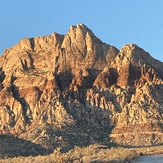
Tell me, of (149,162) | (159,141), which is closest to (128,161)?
(149,162)

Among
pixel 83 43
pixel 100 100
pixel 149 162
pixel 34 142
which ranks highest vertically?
pixel 83 43

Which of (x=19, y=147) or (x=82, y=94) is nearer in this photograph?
(x=19, y=147)

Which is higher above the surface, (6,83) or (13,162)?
(6,83)

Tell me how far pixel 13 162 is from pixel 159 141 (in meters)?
73.4

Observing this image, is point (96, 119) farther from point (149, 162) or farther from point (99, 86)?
point (149, 162)

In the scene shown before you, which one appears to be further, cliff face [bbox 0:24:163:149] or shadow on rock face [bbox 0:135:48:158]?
cliff face [bbox 0:24:163:149]

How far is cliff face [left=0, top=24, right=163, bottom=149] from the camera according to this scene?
163625 mm

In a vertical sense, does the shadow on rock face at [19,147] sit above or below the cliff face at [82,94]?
below

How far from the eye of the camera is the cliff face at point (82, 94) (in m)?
164

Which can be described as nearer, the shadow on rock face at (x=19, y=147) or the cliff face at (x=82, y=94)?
the shadow on rock face at (x=19, y=147)

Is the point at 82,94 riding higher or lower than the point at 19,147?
higher

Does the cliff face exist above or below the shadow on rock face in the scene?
above

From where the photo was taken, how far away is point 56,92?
177750mm

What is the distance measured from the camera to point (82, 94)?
7195 inches
